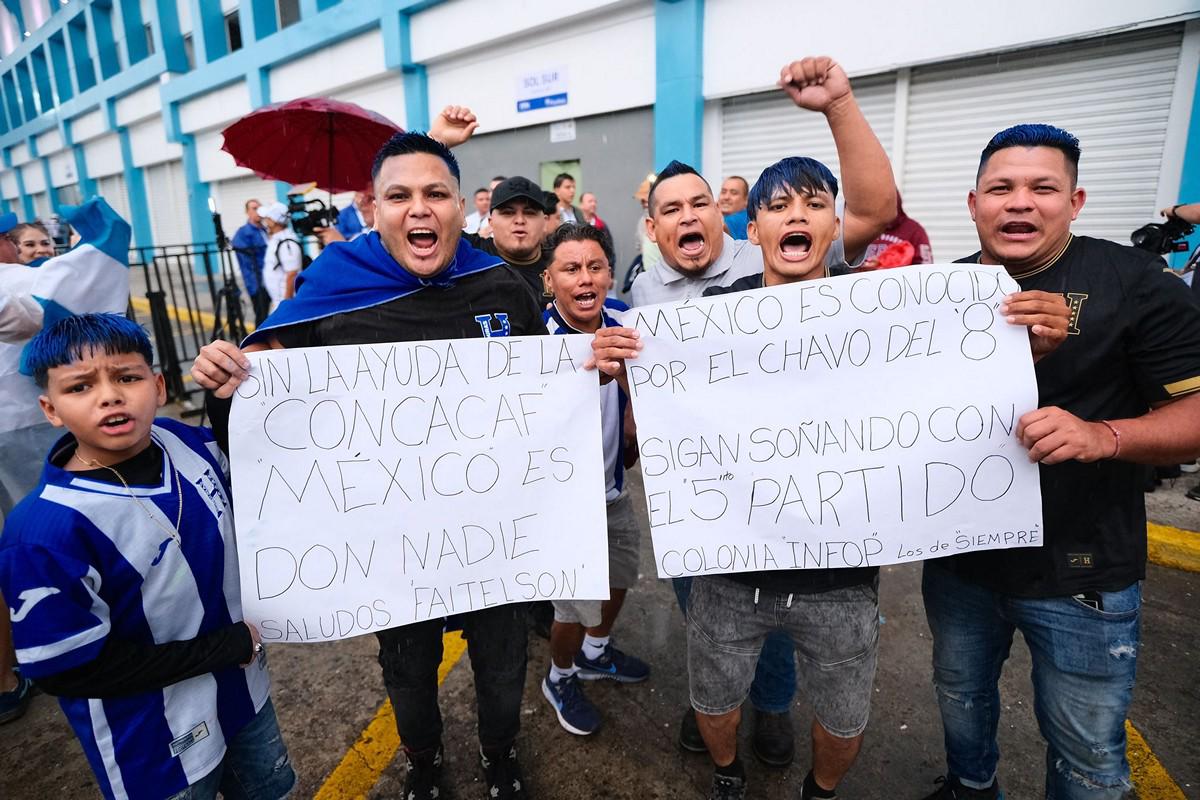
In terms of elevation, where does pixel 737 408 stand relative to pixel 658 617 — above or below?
above

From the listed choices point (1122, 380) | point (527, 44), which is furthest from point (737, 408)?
point (527, 44)

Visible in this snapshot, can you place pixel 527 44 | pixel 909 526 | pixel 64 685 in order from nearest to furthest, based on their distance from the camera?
1. pixel 64 685
2. pixel 909 526
3. pixel 527 44

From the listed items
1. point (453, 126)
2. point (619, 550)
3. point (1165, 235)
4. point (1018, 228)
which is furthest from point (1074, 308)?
point (1165, 235)

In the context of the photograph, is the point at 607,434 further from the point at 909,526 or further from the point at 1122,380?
the point at 1122,380

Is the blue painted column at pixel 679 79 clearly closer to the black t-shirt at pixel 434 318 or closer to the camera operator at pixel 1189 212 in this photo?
the camera operator at pixel 1189 212

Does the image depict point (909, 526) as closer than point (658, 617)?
Yes

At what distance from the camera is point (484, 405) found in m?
1.96

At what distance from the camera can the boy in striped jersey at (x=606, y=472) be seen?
2479 millimetres

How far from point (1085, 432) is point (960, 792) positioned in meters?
1.33

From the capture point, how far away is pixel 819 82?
76.5 inches

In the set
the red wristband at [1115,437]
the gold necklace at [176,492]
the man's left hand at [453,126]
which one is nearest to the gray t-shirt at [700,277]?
the man's left hand at [453,126]

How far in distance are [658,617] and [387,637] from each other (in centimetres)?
171

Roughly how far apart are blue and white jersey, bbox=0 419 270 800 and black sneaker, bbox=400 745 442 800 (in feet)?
2.28

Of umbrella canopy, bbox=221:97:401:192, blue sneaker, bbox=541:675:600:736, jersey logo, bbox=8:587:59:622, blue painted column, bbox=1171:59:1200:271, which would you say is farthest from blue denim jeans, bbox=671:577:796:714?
blue painted column, bbox=1171:59:1200:271
